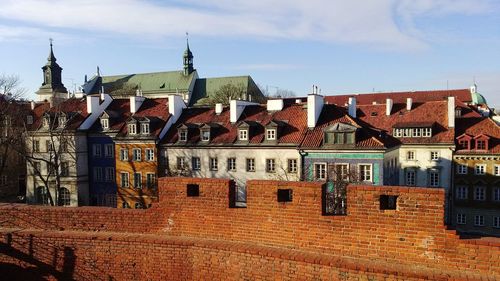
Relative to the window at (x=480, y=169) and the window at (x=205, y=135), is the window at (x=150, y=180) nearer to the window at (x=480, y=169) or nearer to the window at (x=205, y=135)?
the window at (x=205, y=135)

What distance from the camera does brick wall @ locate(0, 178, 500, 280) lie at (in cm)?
599

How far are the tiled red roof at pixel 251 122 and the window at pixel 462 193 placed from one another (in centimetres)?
1301

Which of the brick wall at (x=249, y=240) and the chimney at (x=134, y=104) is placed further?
the chimney at (x=134, y=104)

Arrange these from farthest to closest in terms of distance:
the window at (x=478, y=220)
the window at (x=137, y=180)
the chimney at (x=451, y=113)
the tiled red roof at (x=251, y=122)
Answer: the window at (x=137, y=180), the chimney at (x=451, y=113), the window at (x=478, y=220), the tiled red roof at (x=251, y=122)

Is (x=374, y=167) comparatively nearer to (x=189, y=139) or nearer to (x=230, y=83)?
(x=189, y=139)

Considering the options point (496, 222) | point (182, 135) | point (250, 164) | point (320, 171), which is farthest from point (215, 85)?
point (496, 222)

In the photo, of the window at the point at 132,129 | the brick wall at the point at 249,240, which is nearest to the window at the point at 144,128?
the window at the point at 132,129

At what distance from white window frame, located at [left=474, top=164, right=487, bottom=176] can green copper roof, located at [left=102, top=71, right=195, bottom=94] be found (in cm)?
4897

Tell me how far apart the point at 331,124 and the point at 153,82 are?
53.9 meters

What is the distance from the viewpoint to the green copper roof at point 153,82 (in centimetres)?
7244

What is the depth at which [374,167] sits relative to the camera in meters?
25.5

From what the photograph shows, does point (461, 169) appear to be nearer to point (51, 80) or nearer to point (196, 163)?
point (196, 163)

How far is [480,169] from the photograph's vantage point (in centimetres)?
3098

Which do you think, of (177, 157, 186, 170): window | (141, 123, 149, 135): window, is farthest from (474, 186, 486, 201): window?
(141, 123, 149, 135): window
